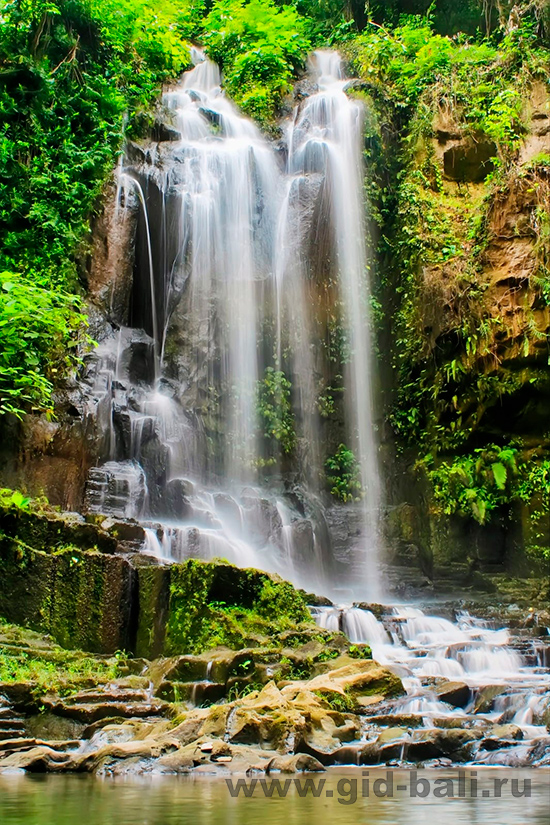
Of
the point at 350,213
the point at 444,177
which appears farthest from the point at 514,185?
the point at 350,213

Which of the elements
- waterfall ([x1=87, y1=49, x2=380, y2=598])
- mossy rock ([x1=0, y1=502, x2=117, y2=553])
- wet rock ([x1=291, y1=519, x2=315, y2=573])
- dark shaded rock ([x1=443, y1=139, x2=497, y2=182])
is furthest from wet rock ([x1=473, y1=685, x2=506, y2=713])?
dark shaded rock ([x1=443, y1=139, x2=497, y2=182])

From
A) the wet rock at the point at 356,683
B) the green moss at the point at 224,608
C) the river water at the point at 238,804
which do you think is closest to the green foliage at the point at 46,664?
the green moss at the point at 224,608

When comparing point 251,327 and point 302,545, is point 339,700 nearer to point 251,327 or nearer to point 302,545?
point 302,545

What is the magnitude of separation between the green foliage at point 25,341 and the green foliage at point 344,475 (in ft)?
20.6

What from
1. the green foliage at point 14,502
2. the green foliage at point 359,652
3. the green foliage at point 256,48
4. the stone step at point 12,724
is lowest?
the stone step at point 12,724

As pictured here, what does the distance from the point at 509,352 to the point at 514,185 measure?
329 cm

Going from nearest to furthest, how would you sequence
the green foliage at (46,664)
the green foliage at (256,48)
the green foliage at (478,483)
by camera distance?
the green foliage at (46,664), the green foliage at (478,483), the green foliage at (256,48)

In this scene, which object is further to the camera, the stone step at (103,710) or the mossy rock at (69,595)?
the mossy rock at (69,595)

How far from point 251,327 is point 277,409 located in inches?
72.4

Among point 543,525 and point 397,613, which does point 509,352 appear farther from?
point 397,613

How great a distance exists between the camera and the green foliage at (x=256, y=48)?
18.0m

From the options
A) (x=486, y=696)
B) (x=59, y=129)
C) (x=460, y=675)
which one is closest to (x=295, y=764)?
(x=486, y=696)

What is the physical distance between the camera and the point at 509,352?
40.9ft

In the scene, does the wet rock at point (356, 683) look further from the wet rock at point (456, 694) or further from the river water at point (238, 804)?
the river water at point (238, 804)
